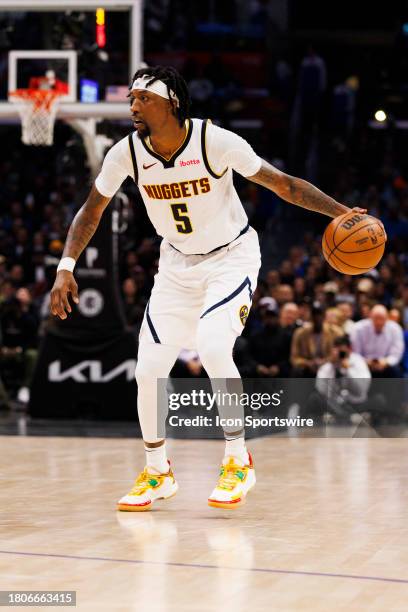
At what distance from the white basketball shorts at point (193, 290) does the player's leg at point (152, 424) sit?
0.26 ft

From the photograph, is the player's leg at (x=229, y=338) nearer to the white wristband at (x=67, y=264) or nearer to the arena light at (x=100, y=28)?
the white wristband at (x=67, y=264)

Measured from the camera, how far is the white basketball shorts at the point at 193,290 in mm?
6188

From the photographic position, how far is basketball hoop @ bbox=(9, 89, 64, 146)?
41.2 ft

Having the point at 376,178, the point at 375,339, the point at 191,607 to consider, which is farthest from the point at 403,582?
the point at 376,178

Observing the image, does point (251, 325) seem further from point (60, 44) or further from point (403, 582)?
point (403, 582)

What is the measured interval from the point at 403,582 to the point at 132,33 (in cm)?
921

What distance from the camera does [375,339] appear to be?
13.1 meters

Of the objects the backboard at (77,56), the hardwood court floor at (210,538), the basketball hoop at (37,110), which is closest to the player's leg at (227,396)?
the hardwood court floor at (210,538)

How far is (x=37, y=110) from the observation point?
12.6 m

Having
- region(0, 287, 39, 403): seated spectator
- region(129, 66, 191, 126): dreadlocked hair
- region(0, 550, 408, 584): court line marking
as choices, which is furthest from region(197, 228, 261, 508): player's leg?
region(0, 287, 39, 403): seated spectator

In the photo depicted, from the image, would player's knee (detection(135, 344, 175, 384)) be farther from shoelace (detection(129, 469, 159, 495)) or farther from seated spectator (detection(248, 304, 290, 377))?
seated spectator (detection(248, 304, 290, 377))

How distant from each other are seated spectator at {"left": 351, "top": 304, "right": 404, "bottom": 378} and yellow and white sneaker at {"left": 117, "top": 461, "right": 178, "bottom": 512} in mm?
6866

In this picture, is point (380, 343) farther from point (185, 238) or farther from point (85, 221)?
point (85, 221)

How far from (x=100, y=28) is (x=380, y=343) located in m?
4.91
